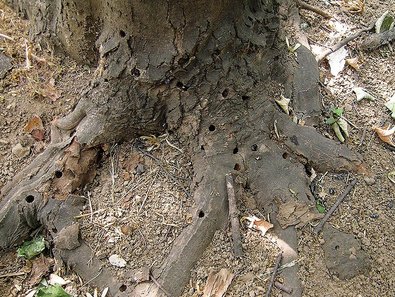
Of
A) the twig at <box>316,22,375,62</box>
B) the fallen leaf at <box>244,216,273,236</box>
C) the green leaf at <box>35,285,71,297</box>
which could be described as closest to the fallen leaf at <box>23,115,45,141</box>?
the green leaf at <box>35,285,71,297</box>

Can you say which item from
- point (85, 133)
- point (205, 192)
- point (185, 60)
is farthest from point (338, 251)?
point (85, 133)

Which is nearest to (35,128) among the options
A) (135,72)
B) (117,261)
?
(135,72)

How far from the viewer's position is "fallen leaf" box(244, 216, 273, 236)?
231cm

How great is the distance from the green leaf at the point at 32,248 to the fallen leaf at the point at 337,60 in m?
1.82

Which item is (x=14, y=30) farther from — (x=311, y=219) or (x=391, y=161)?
(x=391, y=161)

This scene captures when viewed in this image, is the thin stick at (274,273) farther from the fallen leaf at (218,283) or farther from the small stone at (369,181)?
the small stone at (369,181)

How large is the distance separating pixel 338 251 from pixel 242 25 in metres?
1.03

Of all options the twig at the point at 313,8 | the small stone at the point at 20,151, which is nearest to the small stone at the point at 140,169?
the small stone at the point at 20,151

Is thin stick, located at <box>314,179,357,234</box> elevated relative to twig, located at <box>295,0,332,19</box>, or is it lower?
lower

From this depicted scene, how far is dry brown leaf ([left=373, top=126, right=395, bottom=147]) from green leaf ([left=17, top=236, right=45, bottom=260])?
173cm

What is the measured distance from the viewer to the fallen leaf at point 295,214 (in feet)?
7.63

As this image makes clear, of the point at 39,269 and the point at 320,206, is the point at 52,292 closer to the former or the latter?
the point at 39,269

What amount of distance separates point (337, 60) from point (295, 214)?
3.89ft

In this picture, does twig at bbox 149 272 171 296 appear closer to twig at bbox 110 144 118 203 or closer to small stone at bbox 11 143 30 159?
twig at bbox 110 144 118 203
